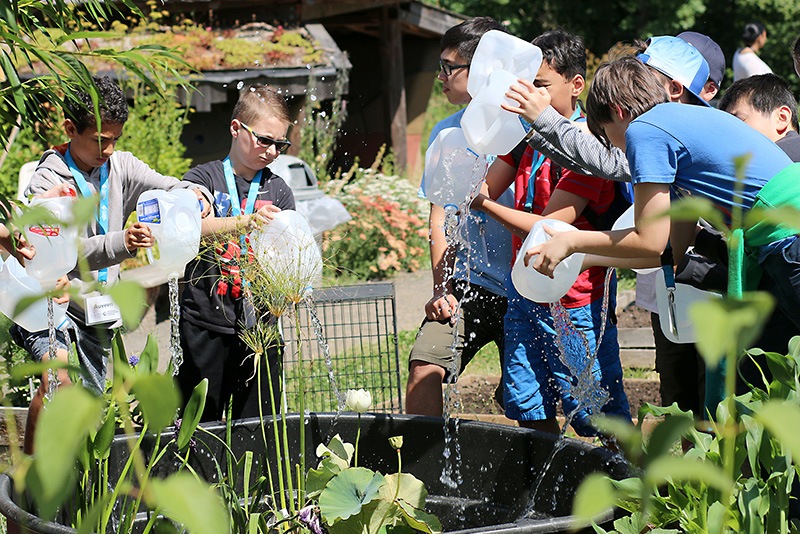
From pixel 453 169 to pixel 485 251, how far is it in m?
0.41

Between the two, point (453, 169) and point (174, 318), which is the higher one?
point (453, 169)

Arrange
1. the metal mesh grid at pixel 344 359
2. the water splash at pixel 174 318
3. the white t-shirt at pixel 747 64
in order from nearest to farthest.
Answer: the water splash at pixel 174 318 < the metal mesh grid at pixel 344 359 < the white t-shirt at pixel 747 64

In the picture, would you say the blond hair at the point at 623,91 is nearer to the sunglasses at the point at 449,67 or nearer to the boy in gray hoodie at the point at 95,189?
the sunglasses at the point at 449,67

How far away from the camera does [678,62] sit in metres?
3.04

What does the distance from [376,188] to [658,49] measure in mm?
6385

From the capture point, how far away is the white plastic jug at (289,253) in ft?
7.44

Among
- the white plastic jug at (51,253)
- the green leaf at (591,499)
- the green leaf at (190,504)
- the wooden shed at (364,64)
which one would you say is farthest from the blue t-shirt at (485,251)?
the wooden shed at (364,64)

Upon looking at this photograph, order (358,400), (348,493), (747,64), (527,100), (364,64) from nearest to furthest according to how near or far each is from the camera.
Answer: (348,493)
(358,400)
(527,100)
(747,64)
(364,64)

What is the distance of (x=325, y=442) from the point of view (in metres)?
2.62

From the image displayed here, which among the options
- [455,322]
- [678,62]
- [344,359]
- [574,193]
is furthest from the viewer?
[344,359]

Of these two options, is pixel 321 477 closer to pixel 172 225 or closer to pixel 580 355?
pixel 172 225

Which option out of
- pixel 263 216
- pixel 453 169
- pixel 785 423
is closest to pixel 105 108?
pixel 263 216

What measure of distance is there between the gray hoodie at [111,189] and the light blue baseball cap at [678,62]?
4.95ft

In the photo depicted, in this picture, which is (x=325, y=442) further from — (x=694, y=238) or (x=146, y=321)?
(x=146, y=321)
